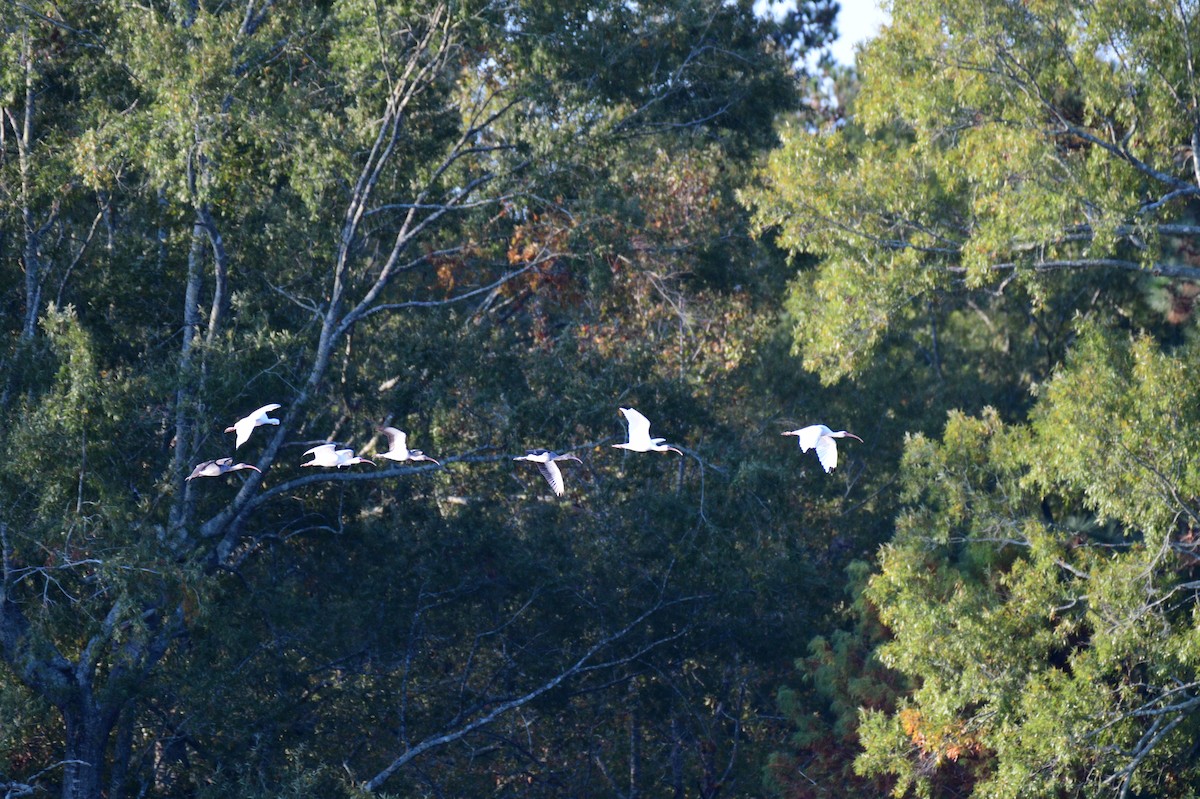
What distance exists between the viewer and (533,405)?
16.2m

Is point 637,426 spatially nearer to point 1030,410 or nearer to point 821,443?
point 821,443

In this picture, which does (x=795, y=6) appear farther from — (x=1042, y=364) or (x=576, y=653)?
(x=576, y=653)

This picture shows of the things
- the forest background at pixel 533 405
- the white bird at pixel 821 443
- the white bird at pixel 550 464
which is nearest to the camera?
the white bird at pixel 821 443

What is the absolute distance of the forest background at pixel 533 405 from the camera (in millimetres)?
14367

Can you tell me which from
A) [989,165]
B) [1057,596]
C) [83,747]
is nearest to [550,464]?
[83,747]

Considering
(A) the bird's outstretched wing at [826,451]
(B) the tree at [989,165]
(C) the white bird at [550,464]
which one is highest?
(B) the tree at [989,165]

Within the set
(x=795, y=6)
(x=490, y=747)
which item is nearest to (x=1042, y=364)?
(x=795, y=6)

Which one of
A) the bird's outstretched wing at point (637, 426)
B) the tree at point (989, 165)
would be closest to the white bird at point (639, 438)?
the bird's outstretched wing at point (637, 426)

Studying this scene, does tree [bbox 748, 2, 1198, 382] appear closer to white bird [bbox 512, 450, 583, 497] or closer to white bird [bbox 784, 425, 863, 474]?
white bird [bbox 784, 425, 863, 474]

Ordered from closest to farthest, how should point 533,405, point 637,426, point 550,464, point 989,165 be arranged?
point 550,464
point 637,426
point 989,165
point 533,405

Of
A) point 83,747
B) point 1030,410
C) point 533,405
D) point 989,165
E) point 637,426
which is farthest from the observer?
point 1030,410

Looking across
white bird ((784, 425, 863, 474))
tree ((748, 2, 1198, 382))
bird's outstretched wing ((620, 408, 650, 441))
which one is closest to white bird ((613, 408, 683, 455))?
bird's outstretched wing ((620, 408, 650, 441))

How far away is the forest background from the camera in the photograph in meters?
14.4

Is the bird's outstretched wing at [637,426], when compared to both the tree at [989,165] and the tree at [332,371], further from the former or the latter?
the tree at [989,165]
